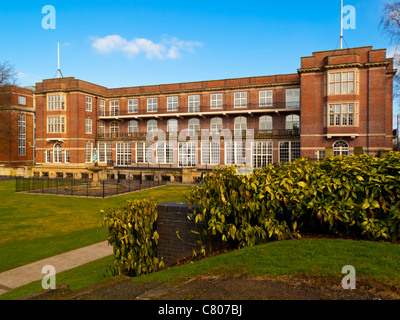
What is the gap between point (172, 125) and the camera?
41.8 m

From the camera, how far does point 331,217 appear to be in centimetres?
548

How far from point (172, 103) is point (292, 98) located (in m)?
17.0

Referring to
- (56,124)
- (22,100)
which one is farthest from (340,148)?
(22,100)

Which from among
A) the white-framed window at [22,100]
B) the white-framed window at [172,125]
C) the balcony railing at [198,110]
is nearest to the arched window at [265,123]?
the balcony railing at [198,110]

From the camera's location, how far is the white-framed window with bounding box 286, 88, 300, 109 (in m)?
35.4

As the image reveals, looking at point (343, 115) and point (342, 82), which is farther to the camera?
point (343, 115)

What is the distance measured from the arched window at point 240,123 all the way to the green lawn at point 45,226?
22212 millimetres

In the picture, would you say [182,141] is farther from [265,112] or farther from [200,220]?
[200,220]

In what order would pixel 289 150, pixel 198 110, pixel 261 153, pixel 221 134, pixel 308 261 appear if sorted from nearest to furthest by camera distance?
pixel 308 261 → pixel 289 150 → pixel 261 153 → pixel 221 134 → pixel 198 110

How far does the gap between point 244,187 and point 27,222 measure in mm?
11969

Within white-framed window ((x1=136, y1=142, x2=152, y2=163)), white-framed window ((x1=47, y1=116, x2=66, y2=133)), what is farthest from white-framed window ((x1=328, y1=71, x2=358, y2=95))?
white-framed window ((x1=47, y1=116, x2=66, y2=133))

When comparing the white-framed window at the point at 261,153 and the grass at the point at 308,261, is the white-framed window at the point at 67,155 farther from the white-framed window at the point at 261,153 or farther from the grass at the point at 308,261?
the grass at the point at 308,261

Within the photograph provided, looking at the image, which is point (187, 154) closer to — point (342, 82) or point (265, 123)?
point (265, 123)

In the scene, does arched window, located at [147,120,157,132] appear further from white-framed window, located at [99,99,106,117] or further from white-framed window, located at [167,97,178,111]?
white-framed window, located at [99,99,106,117]
